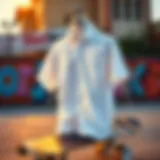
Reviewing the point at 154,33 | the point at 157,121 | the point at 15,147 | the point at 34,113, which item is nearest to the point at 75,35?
the point at 15,147

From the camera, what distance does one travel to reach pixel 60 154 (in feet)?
10.6

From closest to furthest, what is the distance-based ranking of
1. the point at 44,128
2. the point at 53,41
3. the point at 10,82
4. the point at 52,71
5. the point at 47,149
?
the point at 47,149 < the point at 52,71 < the point at 44,128 < the point at 53,41 < the point at 10,82

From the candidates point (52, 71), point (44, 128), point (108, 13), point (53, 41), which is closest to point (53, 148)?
point (52, 71)

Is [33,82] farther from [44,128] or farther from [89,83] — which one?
[89,83]

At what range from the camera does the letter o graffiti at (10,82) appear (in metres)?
7.59

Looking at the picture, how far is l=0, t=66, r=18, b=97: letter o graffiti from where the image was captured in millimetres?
7594

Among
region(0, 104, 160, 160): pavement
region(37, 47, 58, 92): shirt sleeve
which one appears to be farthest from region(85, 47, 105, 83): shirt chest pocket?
region(0, 104, 160, 160): pavement

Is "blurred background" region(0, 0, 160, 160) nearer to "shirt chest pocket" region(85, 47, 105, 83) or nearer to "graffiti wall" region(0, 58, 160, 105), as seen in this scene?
"graffiti wall" region(0, 58, 160, 105)

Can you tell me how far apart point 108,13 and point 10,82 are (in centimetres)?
175

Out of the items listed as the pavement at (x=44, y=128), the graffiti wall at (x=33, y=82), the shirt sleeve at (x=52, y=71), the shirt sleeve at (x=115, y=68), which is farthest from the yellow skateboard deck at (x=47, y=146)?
the graffiti wall at (x=33, y=82)

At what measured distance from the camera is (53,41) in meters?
7.47

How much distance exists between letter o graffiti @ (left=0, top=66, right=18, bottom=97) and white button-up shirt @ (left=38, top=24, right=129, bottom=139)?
413cm

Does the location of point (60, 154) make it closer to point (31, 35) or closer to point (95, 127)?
point (95, 127)

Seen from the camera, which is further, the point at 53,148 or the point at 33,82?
the point at 33,82
